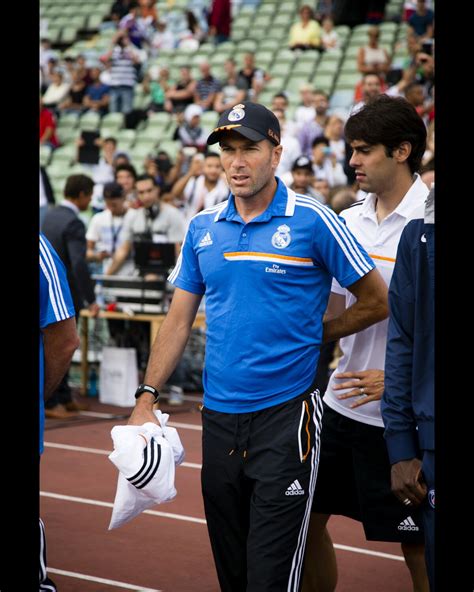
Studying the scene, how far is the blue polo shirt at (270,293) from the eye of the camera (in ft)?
12.4

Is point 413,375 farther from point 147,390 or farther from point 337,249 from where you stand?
point 147,390

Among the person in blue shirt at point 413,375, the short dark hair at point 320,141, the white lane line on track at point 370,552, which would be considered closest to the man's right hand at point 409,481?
the person in blue shirt at point 413,375

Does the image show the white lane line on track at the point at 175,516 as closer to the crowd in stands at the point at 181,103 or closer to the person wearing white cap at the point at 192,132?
the crowd in stands at the point at 181,103

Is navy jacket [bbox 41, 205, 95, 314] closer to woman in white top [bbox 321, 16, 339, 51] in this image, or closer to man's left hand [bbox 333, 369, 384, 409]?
man's left hand [bbox 333, 369, 384, 409]

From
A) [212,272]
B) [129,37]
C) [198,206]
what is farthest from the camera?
[129,37]

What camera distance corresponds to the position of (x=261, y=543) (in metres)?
3.64

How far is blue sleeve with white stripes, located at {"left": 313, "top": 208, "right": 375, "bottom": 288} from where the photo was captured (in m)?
3.84

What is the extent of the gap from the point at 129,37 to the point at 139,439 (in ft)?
65.3

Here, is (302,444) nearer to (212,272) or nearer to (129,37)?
(212,272)

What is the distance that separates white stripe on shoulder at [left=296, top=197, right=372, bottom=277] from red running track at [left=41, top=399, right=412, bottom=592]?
223 cm

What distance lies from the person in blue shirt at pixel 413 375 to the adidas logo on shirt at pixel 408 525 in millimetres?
1019

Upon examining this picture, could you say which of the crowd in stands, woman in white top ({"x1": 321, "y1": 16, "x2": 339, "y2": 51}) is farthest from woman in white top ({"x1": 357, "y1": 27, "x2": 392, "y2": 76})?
woman in white top ({"x1": 321, "y1": 16, "x2": 339, "y2": 51})

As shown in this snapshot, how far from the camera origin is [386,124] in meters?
4.34
